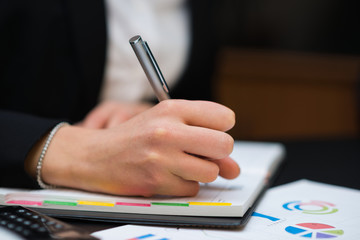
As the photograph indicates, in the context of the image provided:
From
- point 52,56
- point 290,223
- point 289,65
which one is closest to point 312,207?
point 290,223

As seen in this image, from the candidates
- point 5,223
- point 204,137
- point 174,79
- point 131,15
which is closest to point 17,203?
point 5,223

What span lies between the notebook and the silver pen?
4.1 inches

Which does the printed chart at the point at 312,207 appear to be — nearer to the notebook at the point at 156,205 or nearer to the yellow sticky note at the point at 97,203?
the notebook at the point at 156,205

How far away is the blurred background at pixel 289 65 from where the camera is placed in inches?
73.4

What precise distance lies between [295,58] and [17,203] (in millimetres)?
1649

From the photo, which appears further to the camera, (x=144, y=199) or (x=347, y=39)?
(x=347, y=39)

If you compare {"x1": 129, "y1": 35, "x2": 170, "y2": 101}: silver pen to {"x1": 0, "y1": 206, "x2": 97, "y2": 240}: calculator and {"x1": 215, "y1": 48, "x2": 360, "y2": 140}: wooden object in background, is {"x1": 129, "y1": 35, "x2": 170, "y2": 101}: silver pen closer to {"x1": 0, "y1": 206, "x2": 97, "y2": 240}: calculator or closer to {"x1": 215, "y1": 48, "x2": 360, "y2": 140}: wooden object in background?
{"x1": 0, "y1": 206, "x2": 97, "y2": 240}: calculator

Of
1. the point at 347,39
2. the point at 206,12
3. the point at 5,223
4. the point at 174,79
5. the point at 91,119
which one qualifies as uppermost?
the point at 347,39

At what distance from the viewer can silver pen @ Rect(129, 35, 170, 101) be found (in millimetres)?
380

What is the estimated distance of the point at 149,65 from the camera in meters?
0.39

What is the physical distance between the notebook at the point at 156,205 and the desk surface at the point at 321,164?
0.06ft

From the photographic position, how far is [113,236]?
331 mm

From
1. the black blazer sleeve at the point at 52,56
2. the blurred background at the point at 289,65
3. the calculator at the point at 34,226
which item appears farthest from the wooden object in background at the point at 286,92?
the calculator at the point at 34,226

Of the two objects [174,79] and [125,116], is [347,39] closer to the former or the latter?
[174,79]
